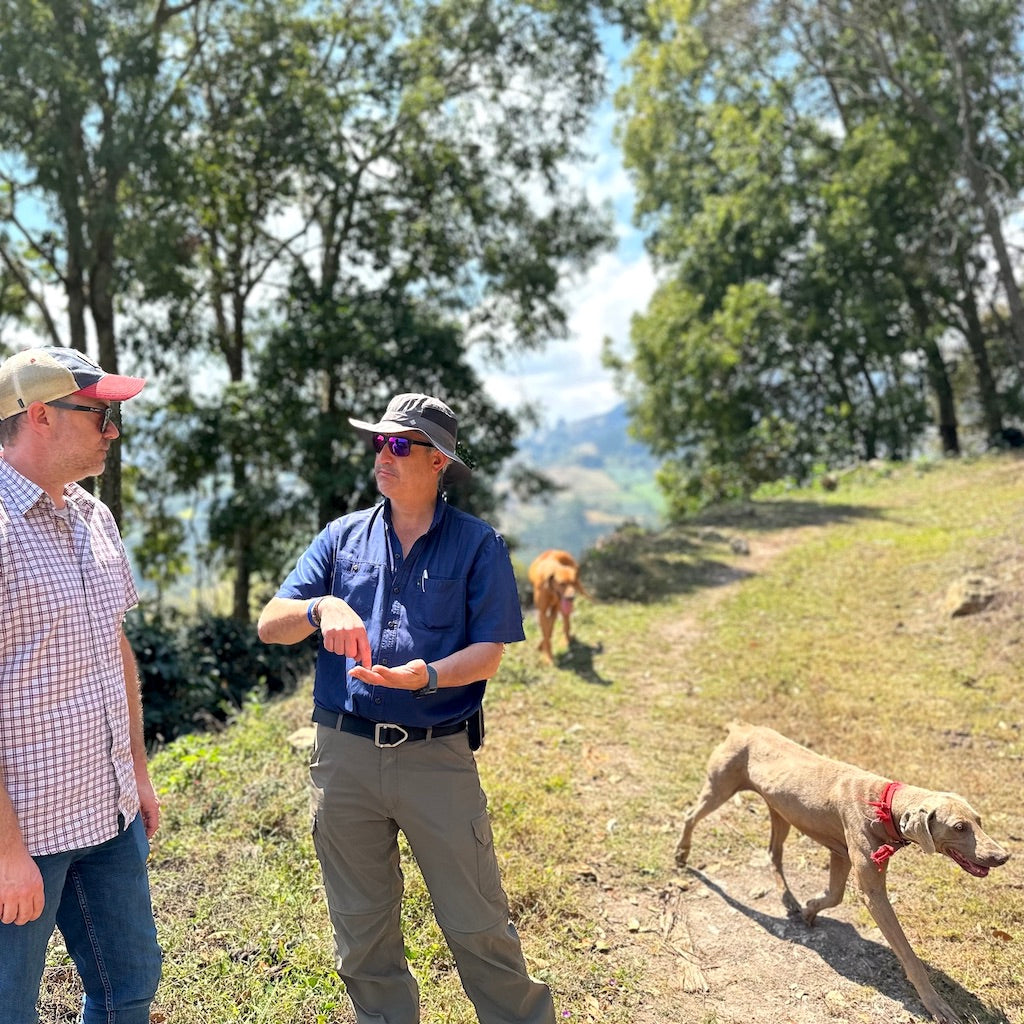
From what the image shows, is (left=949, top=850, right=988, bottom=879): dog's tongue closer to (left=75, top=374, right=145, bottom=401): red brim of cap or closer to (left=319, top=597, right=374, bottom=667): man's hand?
(left=319, top=597, right=374, bottom=667): man's hand

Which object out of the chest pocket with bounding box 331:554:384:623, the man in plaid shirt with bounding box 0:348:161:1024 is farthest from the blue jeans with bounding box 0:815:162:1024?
the chest pocket with bounding box 331:554:384:623

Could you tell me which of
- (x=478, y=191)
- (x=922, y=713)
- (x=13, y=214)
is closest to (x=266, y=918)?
(x=922, y=713)

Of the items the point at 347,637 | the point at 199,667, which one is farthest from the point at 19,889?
the point at 199,667

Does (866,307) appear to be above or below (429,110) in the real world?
below

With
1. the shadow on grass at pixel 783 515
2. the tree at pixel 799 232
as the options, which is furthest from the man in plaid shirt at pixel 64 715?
the tree at pixel 799 232

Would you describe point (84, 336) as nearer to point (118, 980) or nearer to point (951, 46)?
point (118, 980)

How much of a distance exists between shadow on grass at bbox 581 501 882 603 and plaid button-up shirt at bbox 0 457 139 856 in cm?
893

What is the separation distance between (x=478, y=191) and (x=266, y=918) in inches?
556

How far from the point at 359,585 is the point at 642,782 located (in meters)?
3.71

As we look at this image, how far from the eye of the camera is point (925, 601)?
9609mm

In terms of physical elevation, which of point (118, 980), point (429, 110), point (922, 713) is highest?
point (429, 110)

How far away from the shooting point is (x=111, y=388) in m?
2.44

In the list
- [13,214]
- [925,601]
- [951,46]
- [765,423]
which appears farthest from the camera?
[765,423]

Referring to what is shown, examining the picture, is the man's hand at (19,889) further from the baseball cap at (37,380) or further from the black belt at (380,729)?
the baseball cap at (37,380)
